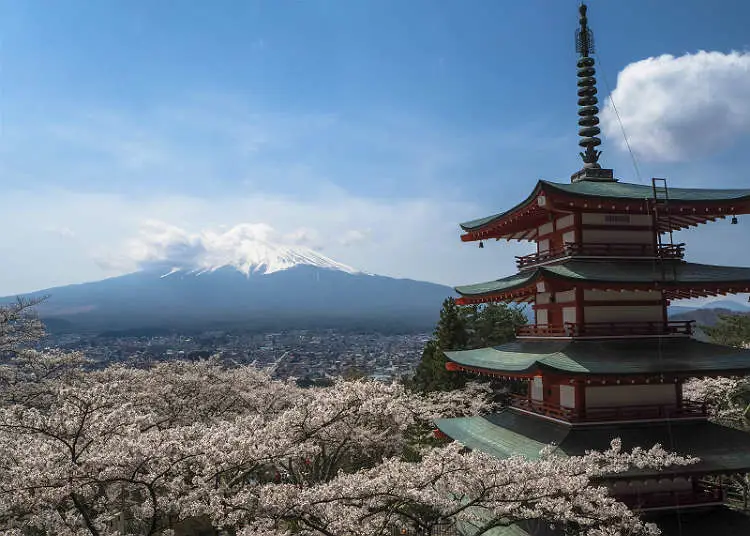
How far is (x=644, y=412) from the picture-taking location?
40.5ft

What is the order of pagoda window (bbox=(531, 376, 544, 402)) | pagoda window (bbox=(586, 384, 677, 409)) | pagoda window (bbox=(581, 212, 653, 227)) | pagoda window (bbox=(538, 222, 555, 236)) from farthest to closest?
1. pagoda window (bbox=(538, 222, 555, 236))
2. pagoda window (bbox=(531, 376, 544, 402))
3. pagoda window (bbox=(581, 212, 653, 227))
4. pagoda window (bbox=(586, 384, 677, 409))

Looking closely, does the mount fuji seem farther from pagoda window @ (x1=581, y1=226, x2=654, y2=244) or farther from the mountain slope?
pagoda window @ (x1=581, y1=226, x2=654, y2=244)

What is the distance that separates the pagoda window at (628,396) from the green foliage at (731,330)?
25.6 meters

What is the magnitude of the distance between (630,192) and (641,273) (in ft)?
7.28

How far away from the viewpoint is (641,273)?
12.9 meters

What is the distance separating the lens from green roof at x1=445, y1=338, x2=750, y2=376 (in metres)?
11.6

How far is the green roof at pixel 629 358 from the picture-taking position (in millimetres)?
11648

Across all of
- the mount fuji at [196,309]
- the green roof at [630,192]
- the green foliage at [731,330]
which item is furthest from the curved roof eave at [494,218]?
the mount fuji at [196,309]

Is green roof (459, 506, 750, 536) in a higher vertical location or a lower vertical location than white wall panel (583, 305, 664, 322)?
lower

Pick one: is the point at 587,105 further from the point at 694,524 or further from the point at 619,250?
the point at 694,524

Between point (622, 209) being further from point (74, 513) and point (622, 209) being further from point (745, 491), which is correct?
point (74, 513)

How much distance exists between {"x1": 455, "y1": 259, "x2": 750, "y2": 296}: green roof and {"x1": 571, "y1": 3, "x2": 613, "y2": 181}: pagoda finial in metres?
3.42

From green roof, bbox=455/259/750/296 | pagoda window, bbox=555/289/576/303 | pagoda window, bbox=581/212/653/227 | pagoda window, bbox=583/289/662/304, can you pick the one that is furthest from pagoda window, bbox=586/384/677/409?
pagoda window, bbox=581/212/653/227

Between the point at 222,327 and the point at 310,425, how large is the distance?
117296 mm
